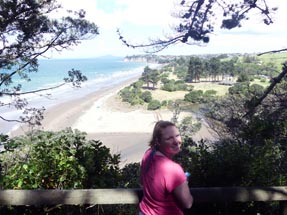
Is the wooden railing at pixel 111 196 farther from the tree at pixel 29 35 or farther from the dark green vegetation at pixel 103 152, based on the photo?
the tree at pixel 29 35

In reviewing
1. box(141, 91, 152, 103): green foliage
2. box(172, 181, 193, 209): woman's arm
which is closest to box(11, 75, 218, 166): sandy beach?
box(141, 91, 152, 103): green foliage

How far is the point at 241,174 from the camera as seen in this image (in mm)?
3754

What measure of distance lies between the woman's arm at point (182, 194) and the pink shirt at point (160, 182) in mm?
19

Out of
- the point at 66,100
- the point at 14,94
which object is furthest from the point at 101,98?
the point at 14,94

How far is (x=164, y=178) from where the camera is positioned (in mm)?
2113

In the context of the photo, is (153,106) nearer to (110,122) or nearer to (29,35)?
(110,122)

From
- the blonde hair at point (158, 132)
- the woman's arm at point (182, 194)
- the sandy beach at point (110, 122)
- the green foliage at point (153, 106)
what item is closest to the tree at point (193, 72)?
the sandy beach at point (110, 122)

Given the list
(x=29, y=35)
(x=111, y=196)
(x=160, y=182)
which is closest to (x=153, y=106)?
(x=29, y=35)

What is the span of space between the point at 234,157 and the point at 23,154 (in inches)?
112

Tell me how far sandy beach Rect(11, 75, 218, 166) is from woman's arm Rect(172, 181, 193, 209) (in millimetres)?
22853

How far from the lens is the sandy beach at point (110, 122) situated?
3045 centimetres

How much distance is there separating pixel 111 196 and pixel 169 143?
2.03 feet

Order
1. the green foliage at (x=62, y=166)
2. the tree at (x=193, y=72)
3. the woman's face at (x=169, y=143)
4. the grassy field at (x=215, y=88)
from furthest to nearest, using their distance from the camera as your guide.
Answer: the tree at (x=193, y=72) < the grassy field at (x=215, y=88) < the green foliage at (x=62, y=166) < the woman's face at (x=169, y=143)

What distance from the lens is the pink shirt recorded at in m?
2.10
